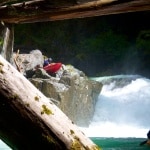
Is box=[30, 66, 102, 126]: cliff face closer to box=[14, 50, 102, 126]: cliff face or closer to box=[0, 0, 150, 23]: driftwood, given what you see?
box=[14, 50, 102, 126]: cliff face

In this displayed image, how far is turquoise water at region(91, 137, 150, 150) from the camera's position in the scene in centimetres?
963

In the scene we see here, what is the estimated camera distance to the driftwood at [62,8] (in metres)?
1.83

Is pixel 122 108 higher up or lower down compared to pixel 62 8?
higher up

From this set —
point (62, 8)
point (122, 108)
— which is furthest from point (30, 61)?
point (62, 8)

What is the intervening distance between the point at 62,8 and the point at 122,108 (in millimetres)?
15185

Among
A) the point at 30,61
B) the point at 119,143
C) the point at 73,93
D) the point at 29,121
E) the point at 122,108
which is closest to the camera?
the point at 29,121

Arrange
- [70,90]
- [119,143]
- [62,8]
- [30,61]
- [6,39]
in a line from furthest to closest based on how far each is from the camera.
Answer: [30,61] < [70,90] < [119,143] < [6,39] < [62,8]

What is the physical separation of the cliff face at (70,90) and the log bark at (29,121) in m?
11.7

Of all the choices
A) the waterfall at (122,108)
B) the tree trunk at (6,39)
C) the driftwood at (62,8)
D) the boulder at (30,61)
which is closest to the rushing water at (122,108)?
the waterfall at (122,108)

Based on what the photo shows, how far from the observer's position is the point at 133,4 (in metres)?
1.78

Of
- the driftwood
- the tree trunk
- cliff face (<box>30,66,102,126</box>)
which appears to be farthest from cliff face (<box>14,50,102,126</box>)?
the driftwood

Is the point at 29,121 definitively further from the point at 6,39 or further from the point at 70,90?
the point at 70,90

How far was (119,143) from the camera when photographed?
10.4m

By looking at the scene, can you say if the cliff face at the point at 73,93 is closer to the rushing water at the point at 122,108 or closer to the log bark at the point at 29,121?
the rushing water at the point at 122,108
